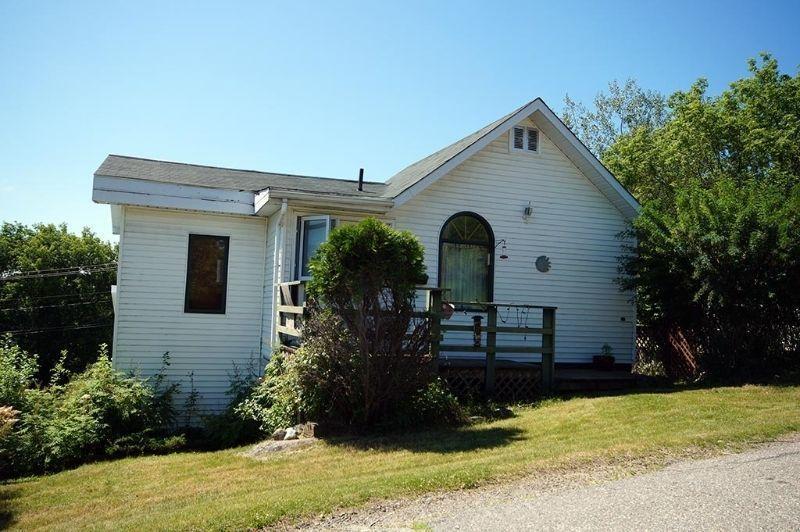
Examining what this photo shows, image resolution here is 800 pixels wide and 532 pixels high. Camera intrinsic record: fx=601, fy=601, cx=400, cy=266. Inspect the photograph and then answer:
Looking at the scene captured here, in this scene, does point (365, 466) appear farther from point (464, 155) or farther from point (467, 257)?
point (464, 155)

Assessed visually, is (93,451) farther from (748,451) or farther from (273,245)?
(748,451)

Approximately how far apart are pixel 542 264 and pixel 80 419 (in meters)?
9.50

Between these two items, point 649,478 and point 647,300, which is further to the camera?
point 647,300

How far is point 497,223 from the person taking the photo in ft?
43.2

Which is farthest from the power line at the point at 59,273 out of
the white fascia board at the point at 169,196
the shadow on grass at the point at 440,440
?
the shadow on grass at the point at 440,440

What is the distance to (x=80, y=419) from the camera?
9.88 meters

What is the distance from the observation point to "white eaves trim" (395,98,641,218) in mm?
12125

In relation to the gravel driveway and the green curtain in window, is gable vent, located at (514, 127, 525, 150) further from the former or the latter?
the gravel driveway

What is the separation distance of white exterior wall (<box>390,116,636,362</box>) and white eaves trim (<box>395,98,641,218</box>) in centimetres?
22

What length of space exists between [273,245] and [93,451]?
504cm

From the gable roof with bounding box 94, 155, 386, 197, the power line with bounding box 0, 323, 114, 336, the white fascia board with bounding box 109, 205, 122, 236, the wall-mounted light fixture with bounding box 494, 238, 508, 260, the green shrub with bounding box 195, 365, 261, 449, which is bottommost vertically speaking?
the power line with bounding box 0, 323, 114, 336

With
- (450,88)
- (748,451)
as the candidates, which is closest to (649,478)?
(748,451)

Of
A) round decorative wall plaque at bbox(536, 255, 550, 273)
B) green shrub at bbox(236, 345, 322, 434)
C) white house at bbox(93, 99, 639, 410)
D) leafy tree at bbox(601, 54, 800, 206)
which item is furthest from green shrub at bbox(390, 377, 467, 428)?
leafy tree at bbox(601, 54, 800, 206)

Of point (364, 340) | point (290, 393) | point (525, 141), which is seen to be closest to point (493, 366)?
point (364, 340)
